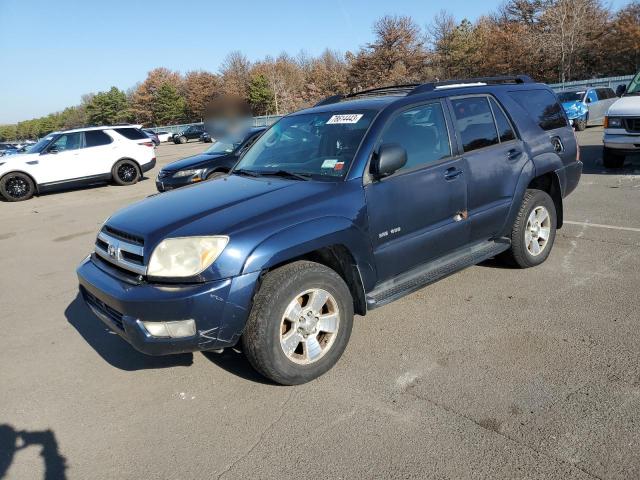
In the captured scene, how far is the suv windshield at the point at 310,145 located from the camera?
12.1 ft

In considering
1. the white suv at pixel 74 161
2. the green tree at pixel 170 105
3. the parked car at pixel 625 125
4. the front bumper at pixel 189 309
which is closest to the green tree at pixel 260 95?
the green tree at pixel 170 105

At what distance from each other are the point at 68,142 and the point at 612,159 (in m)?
13.9

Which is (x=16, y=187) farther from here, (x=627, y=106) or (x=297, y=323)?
(x=627, y=106)

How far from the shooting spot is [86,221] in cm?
980

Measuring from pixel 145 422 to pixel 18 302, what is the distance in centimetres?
324

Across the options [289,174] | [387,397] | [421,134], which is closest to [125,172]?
[289,174]

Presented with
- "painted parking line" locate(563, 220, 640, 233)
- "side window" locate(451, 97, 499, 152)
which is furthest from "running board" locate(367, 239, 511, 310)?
"painted parking line" locate(563, 220, 640, 233)

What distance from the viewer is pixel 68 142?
14039 millimetres

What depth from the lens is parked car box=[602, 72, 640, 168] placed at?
894 cm

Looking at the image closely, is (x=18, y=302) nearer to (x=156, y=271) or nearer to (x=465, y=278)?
(x=156, y=271)

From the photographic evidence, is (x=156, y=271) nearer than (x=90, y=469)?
No

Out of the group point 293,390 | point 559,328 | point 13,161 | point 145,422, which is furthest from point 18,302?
point 13,161

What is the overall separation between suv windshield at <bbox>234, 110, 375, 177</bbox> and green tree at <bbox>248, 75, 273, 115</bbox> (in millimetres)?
59798

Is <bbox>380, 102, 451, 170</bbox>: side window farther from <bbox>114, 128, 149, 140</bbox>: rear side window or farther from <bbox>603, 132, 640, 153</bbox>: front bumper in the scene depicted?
<bbox>114, 128, 149, 140</bbox>: rear side window
